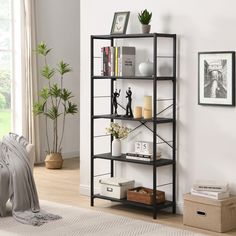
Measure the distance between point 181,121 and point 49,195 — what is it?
5.93 feet

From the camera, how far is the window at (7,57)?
28.3ft

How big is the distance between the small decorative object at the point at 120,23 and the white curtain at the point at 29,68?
269 centimetres

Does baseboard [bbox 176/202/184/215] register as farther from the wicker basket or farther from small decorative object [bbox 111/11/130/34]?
the wicker basket

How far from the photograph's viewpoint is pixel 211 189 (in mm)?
5371

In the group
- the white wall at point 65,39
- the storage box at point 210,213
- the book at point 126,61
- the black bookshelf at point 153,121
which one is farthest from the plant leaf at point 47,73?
the storage box at point 210,213

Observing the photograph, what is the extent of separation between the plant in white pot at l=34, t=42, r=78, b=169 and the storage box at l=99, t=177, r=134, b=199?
2.40m

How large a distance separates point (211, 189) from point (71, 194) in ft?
6.49

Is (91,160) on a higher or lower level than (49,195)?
higher

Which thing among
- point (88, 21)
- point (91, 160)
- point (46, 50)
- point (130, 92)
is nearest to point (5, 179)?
→ point (91, 160)

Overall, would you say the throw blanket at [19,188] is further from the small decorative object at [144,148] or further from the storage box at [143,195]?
the small decorative object at [144,148]

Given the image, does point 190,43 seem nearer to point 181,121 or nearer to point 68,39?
point 181,121

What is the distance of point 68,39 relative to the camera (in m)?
9.36

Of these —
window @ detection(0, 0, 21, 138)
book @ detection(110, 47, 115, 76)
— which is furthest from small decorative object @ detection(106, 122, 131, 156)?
window @ detection(0, 0, 21, 138)

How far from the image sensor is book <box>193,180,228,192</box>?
17.6 ft
